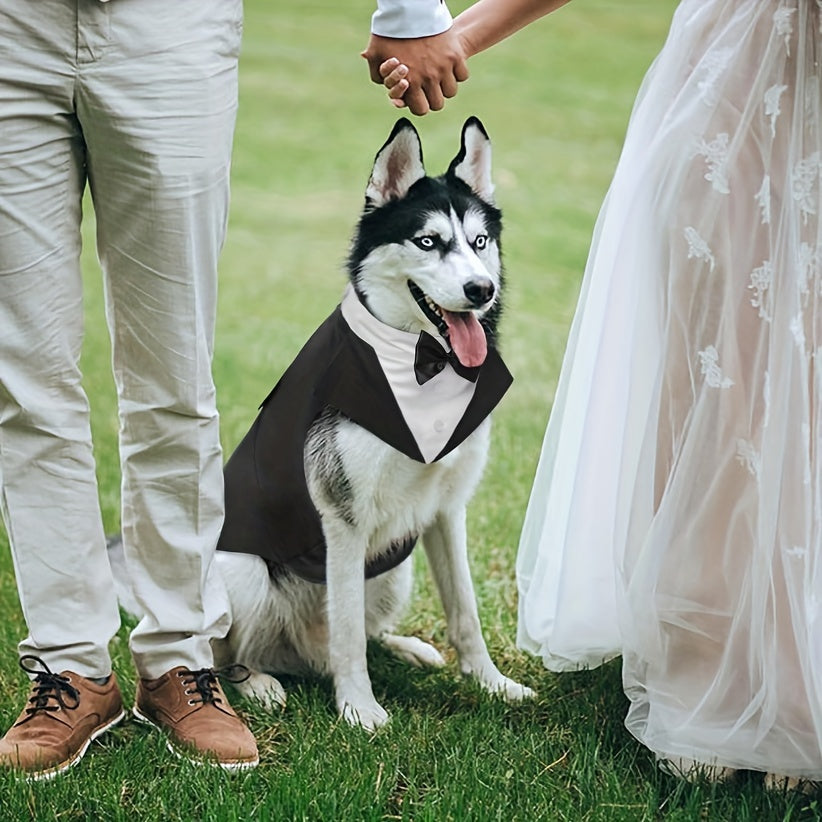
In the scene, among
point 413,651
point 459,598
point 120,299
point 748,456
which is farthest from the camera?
point 413,651

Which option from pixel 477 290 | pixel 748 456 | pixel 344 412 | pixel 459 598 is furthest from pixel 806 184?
pixel 459 598

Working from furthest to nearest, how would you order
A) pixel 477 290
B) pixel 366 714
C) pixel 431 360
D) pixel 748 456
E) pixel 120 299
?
pixel 366 714 → pixel 431 360 → pixel 477 290 → pixel 120 299 → pixel 748 456

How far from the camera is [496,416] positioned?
6070mm

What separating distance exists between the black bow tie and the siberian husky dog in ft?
0.05

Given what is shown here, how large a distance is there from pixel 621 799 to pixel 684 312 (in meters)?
1.00

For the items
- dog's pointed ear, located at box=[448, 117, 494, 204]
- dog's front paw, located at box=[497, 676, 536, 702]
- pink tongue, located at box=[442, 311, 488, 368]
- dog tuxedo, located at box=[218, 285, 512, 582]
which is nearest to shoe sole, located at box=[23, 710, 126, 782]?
dog tuxedo, located at box=[218, 285, 512, 582]

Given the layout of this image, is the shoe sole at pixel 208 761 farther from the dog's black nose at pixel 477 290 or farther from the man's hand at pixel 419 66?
the man's hand at pixel 419 66

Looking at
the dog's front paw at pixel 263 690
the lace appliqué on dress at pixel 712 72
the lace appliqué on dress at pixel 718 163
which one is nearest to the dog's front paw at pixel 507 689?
the dog's front paw at pixel 263 690

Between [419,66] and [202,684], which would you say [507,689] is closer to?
[202,684]

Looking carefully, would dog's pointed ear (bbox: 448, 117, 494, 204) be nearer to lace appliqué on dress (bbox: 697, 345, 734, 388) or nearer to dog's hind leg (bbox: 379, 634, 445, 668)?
lace appliqué on dress (bbox: 697, 345, 734, 388)

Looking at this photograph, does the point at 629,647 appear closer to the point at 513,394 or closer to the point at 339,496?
the point at 339,496

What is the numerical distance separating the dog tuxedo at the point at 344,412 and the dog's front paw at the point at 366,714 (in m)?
0.33

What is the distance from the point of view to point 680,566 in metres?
2.64

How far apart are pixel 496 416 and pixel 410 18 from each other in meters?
3.60
